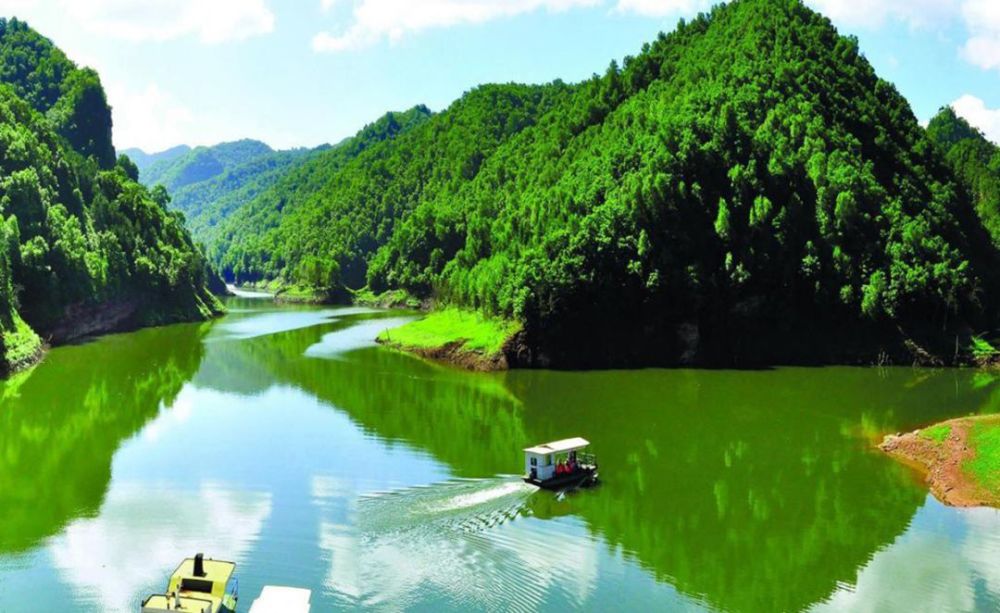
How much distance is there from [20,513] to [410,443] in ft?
76.9

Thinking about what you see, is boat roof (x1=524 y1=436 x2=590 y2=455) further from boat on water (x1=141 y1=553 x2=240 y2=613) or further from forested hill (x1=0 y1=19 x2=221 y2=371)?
forested hill (x1=0 y1=19 x2=221 y2=371)

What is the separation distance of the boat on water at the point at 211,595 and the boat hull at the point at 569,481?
1747 centimetres

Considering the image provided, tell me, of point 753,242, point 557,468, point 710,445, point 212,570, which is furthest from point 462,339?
point 212,570

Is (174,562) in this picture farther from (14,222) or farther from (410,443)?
(14,222)

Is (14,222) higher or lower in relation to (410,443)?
higher

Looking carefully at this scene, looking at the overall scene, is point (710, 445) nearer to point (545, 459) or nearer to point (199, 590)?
point (545, 459)

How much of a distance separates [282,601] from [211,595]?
9.26ft

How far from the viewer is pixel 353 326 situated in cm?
14488

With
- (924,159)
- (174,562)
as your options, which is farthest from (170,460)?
(924,159)

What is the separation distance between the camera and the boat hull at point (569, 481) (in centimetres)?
4512

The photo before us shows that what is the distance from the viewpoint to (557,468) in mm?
45719

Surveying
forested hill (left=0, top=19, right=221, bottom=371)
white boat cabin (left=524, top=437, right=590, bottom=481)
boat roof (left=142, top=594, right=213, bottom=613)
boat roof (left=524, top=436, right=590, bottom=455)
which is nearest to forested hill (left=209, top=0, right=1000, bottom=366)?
boat roof (left=524, top=436, right=590, bottom=455)

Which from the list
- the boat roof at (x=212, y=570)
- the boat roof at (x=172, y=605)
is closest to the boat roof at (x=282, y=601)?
the boat roof at (x=172, y=605)

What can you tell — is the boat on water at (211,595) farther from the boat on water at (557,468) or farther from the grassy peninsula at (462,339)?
the grassy peninsula at (462,339)
